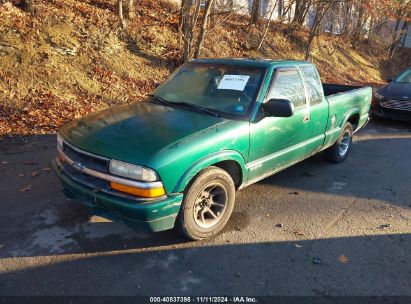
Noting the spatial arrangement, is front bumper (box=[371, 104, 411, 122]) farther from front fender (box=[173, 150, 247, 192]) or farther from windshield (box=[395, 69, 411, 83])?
front fender (box=[173, 150, 247, 192])

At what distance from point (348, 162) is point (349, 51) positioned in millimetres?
15939

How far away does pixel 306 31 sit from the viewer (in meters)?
17.9

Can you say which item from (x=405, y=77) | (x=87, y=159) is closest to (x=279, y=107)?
(x=87, y=159)

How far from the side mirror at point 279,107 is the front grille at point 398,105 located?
619cm

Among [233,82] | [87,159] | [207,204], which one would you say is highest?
[233,82]

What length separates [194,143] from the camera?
10.8 ft

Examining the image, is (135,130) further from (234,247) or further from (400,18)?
(400,18)

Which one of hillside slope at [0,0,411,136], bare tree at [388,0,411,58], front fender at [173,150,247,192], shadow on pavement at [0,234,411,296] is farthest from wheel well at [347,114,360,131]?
bare tree at [388,0,411,58]

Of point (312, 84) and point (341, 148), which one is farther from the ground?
point (312, 84)

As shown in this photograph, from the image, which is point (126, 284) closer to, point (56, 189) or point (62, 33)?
point (56, 189)

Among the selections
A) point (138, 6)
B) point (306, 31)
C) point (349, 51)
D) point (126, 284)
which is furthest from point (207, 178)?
point (349, 51)

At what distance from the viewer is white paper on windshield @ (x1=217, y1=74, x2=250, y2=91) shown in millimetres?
4078

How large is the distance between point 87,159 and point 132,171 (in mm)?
577

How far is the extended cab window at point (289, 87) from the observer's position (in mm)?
4219
